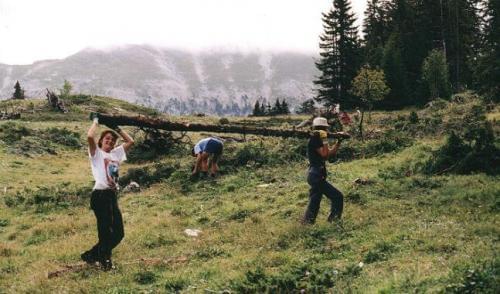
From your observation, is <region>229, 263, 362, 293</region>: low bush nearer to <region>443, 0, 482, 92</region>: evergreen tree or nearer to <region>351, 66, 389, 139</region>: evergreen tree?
<region>351, 66, 389, 139</region>: evergreen tree

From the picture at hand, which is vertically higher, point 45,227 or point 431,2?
point 431,2

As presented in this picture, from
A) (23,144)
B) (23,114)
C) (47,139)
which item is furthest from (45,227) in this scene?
(23,114)

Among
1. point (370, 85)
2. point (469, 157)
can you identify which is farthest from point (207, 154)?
point (370, 85)

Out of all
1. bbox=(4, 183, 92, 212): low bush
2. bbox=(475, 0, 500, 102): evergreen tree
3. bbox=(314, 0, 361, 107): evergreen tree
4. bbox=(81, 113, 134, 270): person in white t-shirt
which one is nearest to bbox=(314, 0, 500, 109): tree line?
bbox=(314, 0, 361, 107): evergreen tree

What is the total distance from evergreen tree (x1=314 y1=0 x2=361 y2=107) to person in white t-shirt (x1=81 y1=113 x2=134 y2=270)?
64.5m

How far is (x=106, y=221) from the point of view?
1033 centimetres

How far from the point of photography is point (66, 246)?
42.6ft

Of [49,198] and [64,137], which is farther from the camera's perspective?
[64,137]

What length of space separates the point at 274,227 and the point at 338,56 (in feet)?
215

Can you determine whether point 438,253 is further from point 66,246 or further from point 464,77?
point 464,77

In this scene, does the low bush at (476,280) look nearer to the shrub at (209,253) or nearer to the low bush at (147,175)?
the shrub at (209,253)

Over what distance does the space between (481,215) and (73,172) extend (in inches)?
914

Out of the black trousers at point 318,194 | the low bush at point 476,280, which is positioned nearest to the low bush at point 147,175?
the black trousers at point 318,194

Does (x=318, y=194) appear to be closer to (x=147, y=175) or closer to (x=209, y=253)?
(x=209, y=253)
